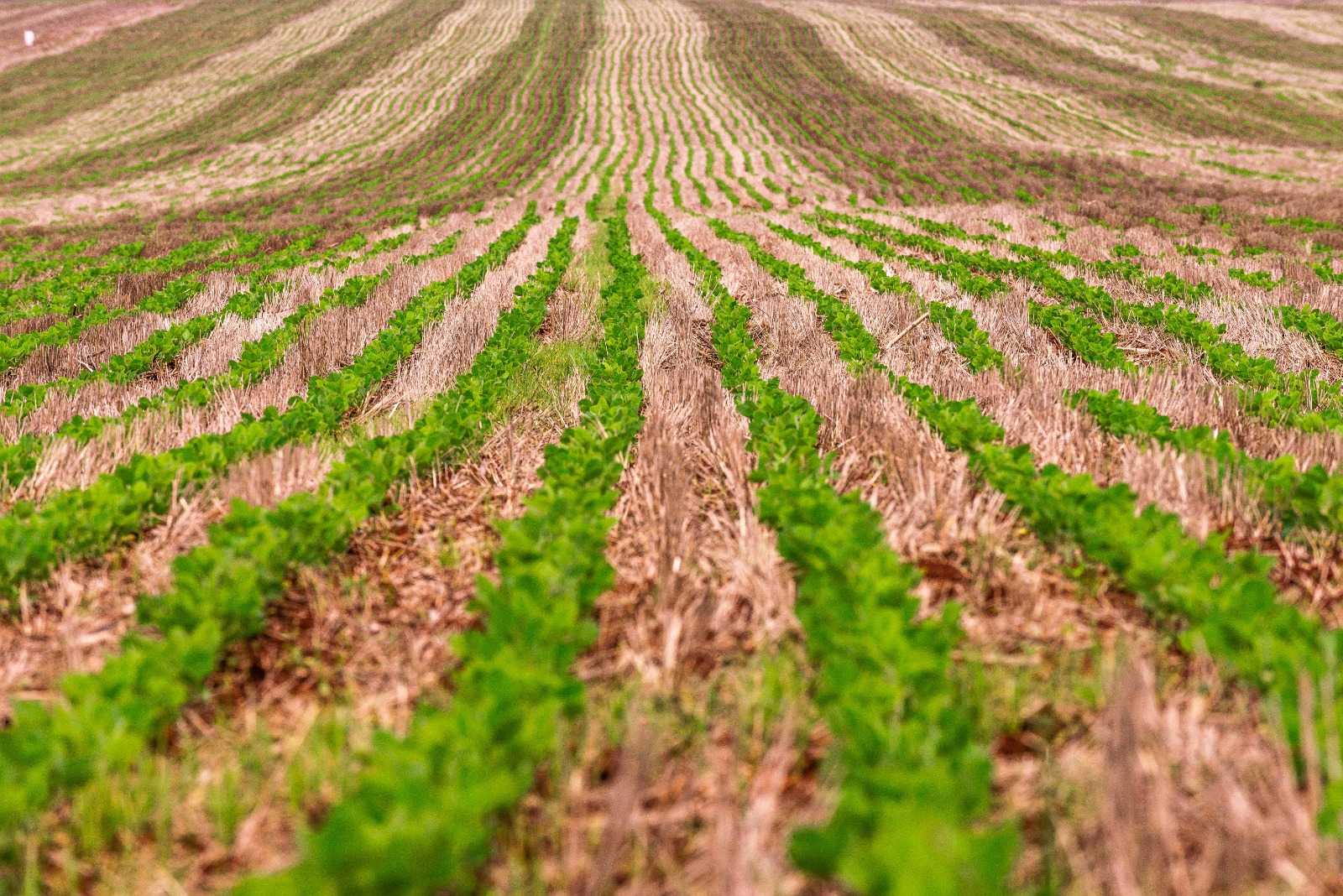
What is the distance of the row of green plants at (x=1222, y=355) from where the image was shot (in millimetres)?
4047

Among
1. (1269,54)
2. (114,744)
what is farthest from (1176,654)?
(1269,54)

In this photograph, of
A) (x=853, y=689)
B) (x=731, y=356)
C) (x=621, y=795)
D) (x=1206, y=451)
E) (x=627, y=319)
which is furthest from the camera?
(x=627, y=319)

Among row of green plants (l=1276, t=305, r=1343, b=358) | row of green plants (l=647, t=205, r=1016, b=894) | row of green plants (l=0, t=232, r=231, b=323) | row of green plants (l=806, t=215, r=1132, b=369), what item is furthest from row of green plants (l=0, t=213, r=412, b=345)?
row of green plants (l=1276, t=305, r=1343, b=358)

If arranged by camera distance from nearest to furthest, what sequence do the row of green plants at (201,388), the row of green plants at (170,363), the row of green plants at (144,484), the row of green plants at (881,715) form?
the row of green plants at (881,715) → the row of green plants at (144,484) → the row of green plants at (201,388) → the row of green plants at (170,363)

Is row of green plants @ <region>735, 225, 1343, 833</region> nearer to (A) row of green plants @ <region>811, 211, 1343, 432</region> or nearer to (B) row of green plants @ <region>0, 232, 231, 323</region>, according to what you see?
(A) row of green plants @ <region>811, 211, 1343, 432</region>

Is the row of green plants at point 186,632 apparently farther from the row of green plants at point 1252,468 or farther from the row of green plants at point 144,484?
the row of green plants at point 1252,468

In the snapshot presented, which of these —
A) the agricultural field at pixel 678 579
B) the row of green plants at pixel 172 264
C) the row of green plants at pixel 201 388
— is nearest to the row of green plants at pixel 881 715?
the agricultural field at pixel 678 579

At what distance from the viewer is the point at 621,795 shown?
→ 4.48 feet

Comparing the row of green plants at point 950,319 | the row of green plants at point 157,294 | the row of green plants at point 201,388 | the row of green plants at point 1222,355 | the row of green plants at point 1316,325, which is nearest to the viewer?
the row of green plants at point 201,388

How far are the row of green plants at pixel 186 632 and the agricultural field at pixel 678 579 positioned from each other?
0.01 m

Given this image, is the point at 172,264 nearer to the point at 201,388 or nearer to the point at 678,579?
the point at 201,388

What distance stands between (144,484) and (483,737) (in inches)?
95.8

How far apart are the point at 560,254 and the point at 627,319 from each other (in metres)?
4.84

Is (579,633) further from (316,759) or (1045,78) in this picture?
(1045,78)
